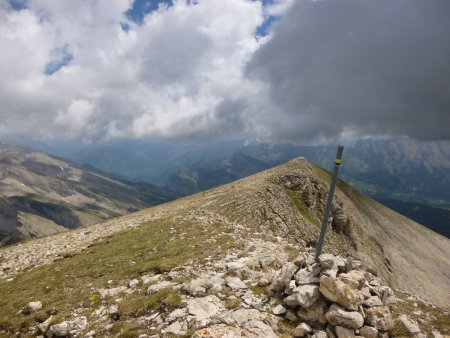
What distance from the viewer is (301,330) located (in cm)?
1371

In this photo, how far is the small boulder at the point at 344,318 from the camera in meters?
13.5

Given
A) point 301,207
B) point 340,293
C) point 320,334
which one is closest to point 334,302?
point 340,293

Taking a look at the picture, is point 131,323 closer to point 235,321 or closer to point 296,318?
point 235,321

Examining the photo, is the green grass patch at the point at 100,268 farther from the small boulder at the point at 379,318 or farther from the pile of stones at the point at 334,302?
the small boulder at the point at 379,318

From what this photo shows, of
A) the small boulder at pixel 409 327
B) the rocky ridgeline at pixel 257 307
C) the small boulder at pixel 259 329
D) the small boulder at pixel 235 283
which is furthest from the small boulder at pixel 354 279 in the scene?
the small boulder at pixel 235 283

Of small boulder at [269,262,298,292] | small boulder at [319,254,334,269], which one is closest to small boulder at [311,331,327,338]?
small boulder at [269,262,298,292]

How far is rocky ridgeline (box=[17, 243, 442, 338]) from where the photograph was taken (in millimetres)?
13711

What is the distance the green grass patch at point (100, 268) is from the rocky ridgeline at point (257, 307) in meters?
1.01

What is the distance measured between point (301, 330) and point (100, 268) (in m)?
17.8

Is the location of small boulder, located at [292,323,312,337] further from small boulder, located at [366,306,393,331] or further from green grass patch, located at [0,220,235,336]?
green grass patch, located at [0,220,235,336]

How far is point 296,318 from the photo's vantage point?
579 inches

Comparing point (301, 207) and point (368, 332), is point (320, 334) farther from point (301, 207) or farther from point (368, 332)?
point (301, 207)

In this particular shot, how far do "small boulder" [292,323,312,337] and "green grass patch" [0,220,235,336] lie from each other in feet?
20.4

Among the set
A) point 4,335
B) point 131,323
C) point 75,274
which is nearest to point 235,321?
point 131,323
